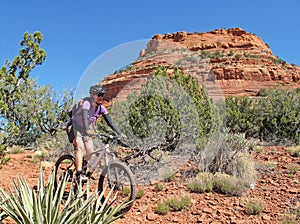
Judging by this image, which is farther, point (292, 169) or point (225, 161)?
point (292, 169)

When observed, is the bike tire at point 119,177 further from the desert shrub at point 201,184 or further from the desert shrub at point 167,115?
the desert shrub at point 167,115

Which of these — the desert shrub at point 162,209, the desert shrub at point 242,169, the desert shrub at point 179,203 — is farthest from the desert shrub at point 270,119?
the desert shrub at point 162,209

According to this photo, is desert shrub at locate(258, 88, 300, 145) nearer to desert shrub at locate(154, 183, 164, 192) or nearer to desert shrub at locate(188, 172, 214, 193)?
desert shrub at locate(188, 172, 214, 193)

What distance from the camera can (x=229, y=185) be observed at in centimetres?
530

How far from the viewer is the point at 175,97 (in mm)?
9898

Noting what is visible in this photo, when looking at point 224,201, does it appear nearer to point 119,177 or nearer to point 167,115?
point 119,177

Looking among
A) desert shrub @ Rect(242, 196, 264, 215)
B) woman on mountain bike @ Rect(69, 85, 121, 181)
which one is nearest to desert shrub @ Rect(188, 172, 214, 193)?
desert shrub @ Rect(242, 196, 264, 215)

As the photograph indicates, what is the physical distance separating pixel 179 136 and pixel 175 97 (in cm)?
127

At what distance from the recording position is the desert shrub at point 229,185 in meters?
5.23

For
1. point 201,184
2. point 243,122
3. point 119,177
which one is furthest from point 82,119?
point 243,122

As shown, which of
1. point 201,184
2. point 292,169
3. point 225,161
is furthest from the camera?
point 292,169

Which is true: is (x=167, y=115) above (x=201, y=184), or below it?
above

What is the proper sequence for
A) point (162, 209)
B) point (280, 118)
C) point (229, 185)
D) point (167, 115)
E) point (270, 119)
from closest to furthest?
point (162, 209) < point (229, 185) < point (167, 115) < point (280, 118) < point (270, 119)

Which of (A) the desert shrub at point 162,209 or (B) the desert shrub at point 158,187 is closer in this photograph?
(A) the desert shrub at point 162,209
